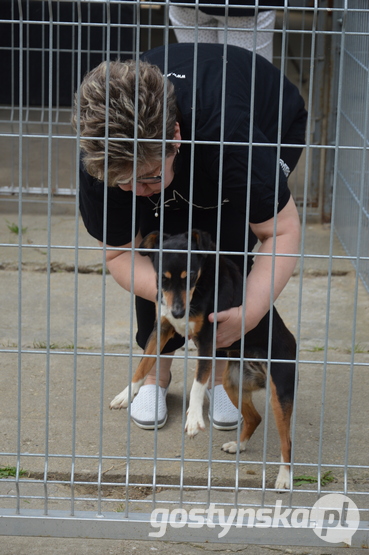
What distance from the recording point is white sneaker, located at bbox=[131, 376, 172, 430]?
3.11 metres

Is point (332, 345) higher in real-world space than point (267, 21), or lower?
lower

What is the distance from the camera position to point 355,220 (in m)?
5.11

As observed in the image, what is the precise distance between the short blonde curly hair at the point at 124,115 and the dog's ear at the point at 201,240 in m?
0.46

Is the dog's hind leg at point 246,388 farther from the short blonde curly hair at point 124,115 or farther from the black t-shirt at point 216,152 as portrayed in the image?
the short blonde curly hair at point 124,115

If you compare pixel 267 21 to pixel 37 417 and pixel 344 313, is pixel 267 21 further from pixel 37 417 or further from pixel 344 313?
pixel 37 417

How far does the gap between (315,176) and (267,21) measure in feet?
4.89

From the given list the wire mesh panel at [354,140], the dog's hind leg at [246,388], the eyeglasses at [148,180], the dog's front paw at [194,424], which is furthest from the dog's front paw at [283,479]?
the wire mesh panel at [354,140]

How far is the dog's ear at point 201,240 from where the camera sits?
8.69ft

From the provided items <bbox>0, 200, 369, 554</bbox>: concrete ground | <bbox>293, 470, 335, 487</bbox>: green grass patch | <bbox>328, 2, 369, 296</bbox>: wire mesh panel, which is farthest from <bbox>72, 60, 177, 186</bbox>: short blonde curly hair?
<bbox>328, 2, 369, 296</bbox>: wire mesh panel

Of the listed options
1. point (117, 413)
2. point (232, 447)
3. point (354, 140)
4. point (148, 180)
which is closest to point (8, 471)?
point (117, 413)

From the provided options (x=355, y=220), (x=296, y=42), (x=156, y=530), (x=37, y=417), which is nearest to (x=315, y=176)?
(x=355, y=220)

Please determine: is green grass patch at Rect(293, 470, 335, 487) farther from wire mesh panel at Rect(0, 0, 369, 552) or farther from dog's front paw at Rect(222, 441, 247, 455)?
dog's front paw at Rect(222, 441, 247, 455)

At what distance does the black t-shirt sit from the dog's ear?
5.8 inches

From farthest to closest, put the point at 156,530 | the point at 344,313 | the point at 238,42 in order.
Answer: the point at 238,42, the point at 344,313, the point at 156,530
